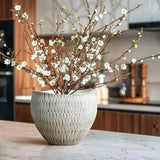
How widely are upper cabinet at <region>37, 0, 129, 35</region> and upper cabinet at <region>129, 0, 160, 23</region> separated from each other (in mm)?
87

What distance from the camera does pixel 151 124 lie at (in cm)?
286

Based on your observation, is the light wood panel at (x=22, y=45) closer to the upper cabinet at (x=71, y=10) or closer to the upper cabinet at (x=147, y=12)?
the upper cabinet at (x=71, y=10)

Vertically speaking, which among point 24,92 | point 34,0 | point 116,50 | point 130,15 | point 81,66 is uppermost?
point 34,0

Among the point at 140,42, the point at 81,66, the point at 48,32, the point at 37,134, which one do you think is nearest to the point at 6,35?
the point at 48,32

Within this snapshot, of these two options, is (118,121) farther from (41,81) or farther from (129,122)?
(41,81)

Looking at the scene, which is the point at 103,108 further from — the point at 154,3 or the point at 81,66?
the point at 81,66

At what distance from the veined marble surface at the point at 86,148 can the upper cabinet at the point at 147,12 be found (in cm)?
179

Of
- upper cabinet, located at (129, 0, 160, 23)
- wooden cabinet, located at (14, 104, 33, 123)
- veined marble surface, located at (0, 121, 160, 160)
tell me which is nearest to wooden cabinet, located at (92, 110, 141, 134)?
wooden cabinet, located at (14, 104, 33, 123)

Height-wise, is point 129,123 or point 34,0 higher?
point 34,0

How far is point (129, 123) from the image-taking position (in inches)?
116

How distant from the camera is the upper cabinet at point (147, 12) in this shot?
2973 millimetres

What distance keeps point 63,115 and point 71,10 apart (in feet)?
7.62

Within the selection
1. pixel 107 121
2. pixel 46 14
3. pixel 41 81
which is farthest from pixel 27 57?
pixel 41 81

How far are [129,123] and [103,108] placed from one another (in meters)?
0.31
